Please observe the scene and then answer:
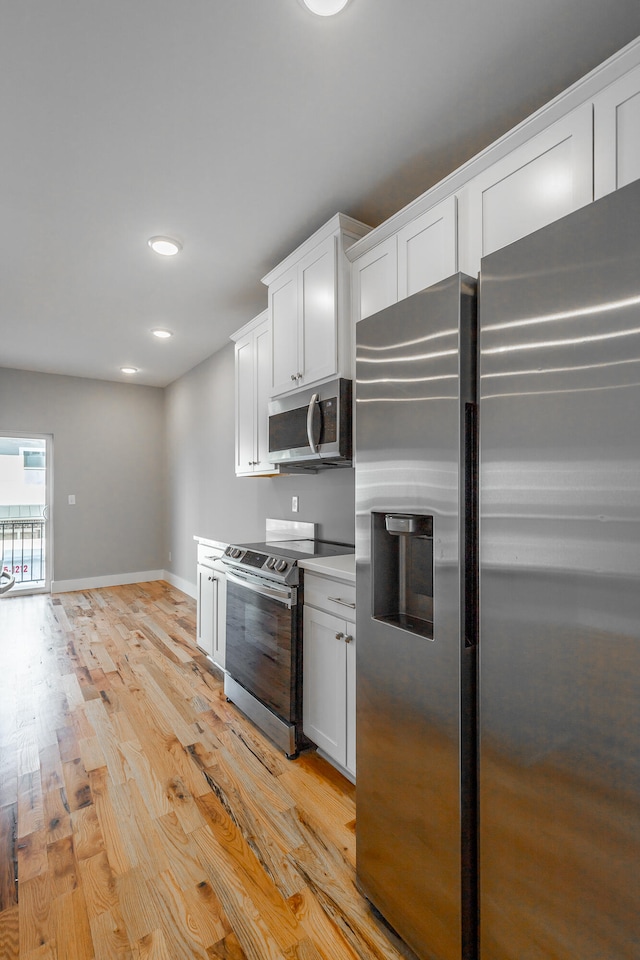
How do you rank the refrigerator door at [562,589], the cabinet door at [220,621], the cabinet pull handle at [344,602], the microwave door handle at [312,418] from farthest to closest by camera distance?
the cabinet door at [220,621], the microwave door handle at [312,418], the cabinet pull handle at [344,602], the refrigerator door at [562,589]

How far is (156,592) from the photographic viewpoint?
5.82 m

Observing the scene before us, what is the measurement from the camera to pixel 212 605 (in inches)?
132

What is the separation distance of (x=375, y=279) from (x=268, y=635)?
186 cm

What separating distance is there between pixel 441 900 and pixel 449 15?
2.53 m

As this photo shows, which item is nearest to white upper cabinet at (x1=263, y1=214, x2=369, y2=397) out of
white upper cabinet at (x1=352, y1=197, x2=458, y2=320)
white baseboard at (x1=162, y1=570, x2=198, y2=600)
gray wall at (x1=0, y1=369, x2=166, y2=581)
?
white upper cabinet at (x1=352, y1=197, x2=458, y2=320)

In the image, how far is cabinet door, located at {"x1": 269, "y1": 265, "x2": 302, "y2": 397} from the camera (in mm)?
2709

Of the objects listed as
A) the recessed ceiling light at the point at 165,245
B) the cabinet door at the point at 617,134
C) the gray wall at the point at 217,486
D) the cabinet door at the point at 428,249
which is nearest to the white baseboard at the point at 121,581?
the gray wall at the point at 217,486

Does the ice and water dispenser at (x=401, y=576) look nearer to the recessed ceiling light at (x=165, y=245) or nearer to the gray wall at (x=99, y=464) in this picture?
the recessed ceiling light at (x=165, y=245)

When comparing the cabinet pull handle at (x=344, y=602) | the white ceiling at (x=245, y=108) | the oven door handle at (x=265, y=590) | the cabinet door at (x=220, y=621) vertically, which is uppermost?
the white ceiling at (x=245, y=108)

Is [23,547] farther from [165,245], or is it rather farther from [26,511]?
[165,245]

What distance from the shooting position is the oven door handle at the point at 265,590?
2318 mm

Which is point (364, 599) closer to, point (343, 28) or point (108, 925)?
Answer: point (108, 925)

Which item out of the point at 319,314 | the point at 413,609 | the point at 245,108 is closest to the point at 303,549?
the point at 319,314

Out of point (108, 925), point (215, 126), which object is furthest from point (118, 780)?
point (215, 126)
